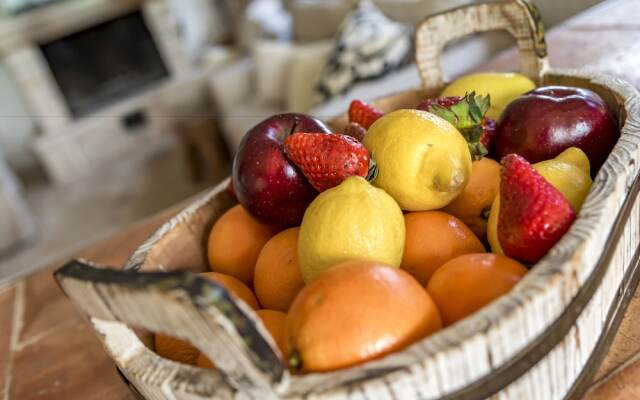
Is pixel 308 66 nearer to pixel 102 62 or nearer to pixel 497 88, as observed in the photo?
pixel 497 88

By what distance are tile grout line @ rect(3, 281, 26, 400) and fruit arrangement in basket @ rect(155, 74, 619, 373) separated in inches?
12.7

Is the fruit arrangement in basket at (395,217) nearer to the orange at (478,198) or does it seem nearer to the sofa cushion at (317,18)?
the orange at (478,198)

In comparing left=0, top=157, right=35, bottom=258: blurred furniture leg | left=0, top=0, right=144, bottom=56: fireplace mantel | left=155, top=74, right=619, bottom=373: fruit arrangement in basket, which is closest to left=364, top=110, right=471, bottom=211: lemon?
left=155, top=74, right=619, bottom=373: fruit arrangement in basket

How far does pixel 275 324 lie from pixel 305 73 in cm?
203

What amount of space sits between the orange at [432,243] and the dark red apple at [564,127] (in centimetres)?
11

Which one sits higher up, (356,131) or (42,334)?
(356,131)

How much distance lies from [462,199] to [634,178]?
137 millimetres

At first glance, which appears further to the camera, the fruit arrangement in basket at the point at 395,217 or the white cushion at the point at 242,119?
the white cushion at the point at 242,119

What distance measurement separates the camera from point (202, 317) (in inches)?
11.1

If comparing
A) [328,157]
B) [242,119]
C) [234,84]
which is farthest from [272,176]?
[234,84]

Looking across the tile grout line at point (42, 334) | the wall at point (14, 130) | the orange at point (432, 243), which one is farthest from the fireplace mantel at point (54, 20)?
the orange at point (432, 243)

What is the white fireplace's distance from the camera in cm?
358

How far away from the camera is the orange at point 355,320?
33cm

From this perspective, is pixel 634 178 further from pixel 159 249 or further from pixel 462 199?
pixel 159 249
